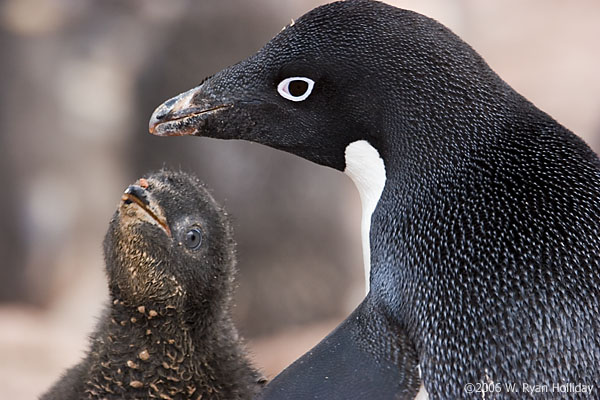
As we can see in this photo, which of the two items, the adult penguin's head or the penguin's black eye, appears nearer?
the adult penguin's head

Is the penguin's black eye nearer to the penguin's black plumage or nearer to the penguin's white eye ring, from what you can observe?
the penguin's black plumage

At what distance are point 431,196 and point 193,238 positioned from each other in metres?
0.47

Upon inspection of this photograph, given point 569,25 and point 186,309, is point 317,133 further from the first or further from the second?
point 569,25

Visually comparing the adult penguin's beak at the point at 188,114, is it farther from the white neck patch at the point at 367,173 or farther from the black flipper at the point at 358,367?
the black flipper at the point at 358,367

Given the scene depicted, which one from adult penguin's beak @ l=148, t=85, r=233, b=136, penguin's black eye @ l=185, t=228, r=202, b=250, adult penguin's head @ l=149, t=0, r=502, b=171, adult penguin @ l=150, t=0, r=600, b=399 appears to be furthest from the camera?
penguin's black eye @ l=185, t=228, r=202, b=250

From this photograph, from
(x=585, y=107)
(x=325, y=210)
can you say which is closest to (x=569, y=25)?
(x=585, y=107)

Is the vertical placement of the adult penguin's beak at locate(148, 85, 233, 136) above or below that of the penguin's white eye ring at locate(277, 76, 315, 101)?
above

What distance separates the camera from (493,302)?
919 millimetres

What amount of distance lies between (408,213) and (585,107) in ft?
6.96

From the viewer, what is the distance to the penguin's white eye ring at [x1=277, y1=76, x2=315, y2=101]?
44.1 inches

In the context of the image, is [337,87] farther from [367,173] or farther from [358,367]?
[358,367]

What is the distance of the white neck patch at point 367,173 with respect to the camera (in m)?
1.12

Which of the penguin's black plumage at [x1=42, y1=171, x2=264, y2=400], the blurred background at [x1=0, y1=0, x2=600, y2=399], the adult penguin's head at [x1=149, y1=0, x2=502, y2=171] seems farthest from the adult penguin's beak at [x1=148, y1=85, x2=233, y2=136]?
the blurred background at [x1=0, y1=0, x2=600, y2=399]

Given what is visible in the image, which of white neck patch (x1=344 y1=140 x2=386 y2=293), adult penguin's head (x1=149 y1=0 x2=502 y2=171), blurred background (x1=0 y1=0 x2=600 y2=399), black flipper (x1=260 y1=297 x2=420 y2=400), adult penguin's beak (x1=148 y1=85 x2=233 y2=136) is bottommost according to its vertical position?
black flipper (x1=260 y1=297 x2=420 y2=400)
